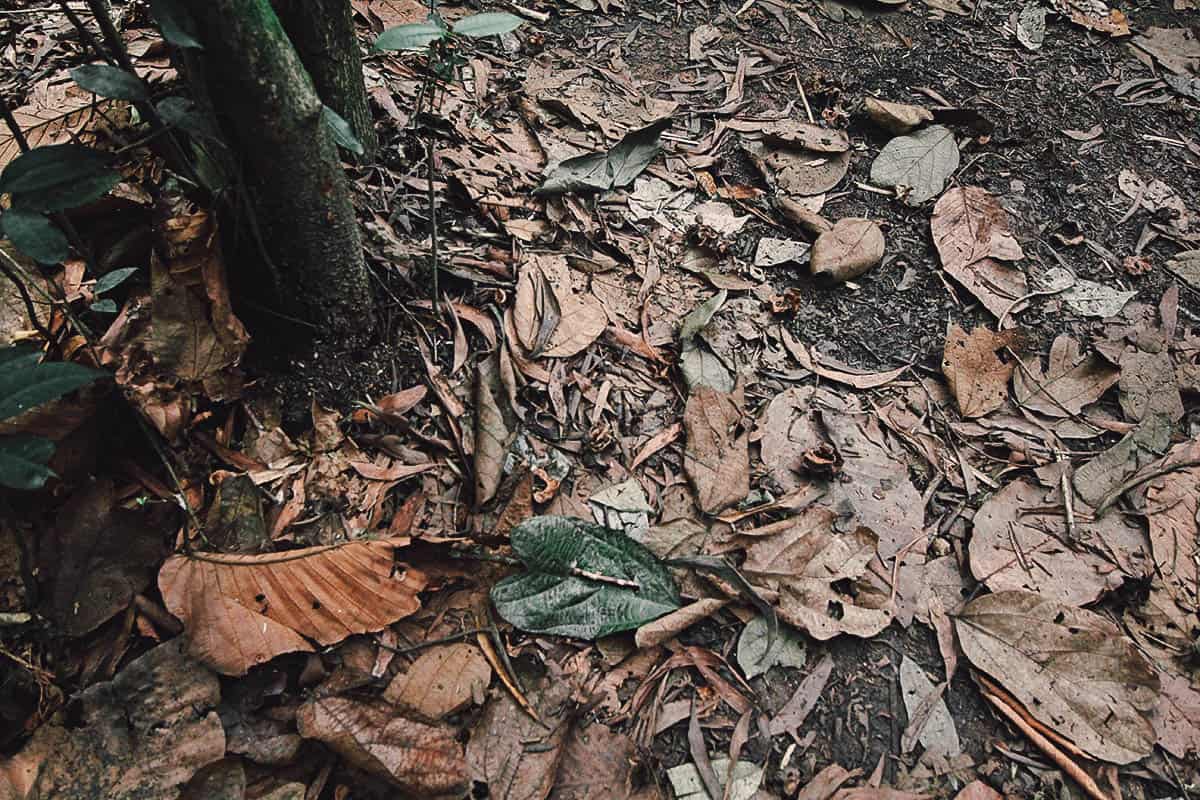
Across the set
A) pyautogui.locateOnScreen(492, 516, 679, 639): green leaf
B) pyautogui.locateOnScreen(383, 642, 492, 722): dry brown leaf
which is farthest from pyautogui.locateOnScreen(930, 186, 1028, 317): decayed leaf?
pyautogui.locateOnScreen(383, 642, 492, 722): dry brown leaf

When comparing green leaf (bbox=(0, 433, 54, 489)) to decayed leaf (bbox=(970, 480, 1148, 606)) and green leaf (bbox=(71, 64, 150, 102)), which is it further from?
decayed leaf (bbox=(970, 480, 1148, 606))

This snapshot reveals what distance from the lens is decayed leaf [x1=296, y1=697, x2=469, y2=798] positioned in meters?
1.42

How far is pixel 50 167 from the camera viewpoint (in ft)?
4.23

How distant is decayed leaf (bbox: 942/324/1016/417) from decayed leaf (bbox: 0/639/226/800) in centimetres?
176

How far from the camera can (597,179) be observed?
2352 millimetres

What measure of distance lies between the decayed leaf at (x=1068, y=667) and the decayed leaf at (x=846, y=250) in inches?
36.3

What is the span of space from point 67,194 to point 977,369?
6.50 ft

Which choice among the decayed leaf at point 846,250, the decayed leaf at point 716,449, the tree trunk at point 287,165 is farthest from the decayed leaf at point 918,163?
the tree trunk at point 287,165

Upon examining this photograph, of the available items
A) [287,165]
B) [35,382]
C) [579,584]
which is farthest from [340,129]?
[579,584]

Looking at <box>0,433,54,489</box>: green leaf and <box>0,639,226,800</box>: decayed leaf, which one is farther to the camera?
<box>0,639,226,800</box>: decayed leaf

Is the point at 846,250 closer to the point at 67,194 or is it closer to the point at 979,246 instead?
the point at 979,246

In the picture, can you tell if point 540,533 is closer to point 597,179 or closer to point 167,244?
point 167,244

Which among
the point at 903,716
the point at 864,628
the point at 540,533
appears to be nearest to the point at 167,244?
the point at 540,533

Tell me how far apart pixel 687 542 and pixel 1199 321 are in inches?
64.9
